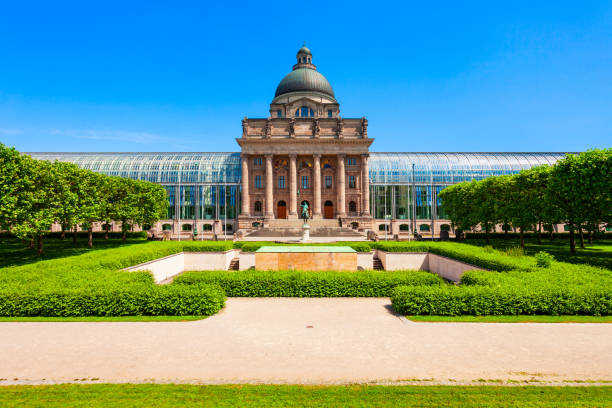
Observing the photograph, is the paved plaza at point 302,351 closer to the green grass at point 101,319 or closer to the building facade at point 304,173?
the green grass at point 101,319

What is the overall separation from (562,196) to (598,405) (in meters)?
31.5

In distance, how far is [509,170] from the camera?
74.2m

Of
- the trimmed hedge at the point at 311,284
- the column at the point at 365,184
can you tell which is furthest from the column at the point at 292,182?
the trimmed hedge at the point at 311,284

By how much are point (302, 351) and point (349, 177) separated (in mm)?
61707

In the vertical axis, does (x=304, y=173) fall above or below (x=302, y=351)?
above

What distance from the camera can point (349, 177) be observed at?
70.2 m

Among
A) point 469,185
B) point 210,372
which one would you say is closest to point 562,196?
point 469,185

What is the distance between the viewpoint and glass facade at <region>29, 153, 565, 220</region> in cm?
7269

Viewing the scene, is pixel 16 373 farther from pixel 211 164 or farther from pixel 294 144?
pixel 211 164

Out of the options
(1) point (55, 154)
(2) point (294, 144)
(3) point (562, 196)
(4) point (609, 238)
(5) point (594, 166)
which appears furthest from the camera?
(1) point (55, 154)

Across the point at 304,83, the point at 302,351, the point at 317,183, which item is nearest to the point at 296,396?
the point at 302,351

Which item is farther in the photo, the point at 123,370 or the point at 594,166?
the point at 594,166

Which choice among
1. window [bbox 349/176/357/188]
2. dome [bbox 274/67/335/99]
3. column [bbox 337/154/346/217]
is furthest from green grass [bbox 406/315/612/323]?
dome [bbox 274/67/335/99]

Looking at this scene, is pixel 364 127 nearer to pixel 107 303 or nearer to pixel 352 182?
pixel 352 182
